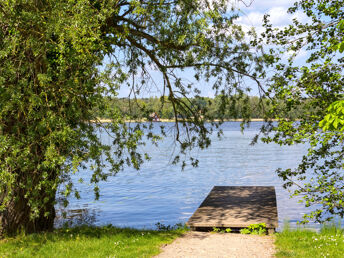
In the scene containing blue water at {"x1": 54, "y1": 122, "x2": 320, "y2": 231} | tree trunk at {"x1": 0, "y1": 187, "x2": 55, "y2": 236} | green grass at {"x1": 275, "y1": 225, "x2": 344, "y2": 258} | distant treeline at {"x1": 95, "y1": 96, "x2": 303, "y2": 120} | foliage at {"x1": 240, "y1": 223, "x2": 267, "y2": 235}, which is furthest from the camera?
blue water at {"x1": 54, "y1": 122, "x2": 320, "y2": 231}

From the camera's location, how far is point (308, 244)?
775cm

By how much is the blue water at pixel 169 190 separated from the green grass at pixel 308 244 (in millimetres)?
3512

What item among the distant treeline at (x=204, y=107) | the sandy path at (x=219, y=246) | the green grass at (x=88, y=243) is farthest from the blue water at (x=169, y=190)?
the sandy path at (x=219, y=246)

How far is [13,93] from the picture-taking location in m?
7.00

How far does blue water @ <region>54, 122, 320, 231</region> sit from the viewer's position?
15.2 metres

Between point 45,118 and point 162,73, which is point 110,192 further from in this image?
point 45,118

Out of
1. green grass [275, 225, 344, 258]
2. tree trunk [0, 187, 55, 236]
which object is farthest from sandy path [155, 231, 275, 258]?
tree trunk [0, 187, 55, 236]

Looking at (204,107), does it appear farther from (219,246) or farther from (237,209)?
(219,246)

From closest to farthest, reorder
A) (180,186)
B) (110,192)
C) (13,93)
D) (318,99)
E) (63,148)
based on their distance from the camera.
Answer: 1. (13,93)
2. (63,148)
3. (318,99)
4. (110,192)
5. (180,186)

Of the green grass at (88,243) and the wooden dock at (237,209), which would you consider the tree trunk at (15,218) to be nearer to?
the green grass at (88,243)

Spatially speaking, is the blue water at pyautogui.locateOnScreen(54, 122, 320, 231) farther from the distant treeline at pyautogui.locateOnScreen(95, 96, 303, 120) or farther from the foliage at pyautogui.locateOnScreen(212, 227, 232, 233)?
the foliage at pyautogui.locateOnScreen(212, 227, 232, 233)

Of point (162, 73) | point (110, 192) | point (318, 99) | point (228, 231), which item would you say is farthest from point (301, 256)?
point (110, 192)

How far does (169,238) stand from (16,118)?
13.2ft

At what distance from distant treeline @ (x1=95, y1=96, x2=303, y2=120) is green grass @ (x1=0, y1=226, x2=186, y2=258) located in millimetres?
3123
